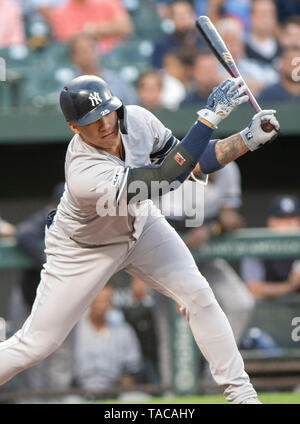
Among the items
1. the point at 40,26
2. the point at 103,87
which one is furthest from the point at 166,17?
the point at 103,87

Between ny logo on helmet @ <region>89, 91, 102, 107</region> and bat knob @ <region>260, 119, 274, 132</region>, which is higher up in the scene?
ny logo on helmet @ <region>89, 91, 102, 107</region>

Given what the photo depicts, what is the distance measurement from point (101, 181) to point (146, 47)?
198 inches

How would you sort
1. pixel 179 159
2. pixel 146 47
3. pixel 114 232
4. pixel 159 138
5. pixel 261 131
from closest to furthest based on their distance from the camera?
1. pixel 179 159
2. pixel 261 131
3. pixel 114 232
4. pixel 159 138
5. pixel 146 47

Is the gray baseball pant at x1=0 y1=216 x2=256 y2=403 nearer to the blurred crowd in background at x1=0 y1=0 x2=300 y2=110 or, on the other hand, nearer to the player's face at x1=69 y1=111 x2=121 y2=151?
the player's face at x1=69 y1=111 x2=121 y2=151

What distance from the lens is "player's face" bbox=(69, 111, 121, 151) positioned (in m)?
3.66

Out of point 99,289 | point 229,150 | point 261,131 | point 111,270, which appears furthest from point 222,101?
point 99,289

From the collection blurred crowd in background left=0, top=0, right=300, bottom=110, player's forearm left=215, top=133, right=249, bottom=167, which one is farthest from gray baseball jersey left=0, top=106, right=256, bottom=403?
blurred crowd in background left=0, top=0, right=300, bottom=110

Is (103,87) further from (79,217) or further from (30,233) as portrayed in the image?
(30,233)

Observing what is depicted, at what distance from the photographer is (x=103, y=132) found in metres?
3.68

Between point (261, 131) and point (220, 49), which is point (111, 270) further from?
point (220, 49)

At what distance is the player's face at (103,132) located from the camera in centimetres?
366

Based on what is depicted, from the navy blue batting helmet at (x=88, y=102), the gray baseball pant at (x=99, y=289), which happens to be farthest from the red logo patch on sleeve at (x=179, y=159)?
the gray baseball pant at (x=99, y=289)

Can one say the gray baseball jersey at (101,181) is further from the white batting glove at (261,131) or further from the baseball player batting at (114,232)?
the white batting glove at (261,131)

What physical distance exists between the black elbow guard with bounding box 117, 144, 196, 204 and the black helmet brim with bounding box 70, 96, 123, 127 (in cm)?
29
